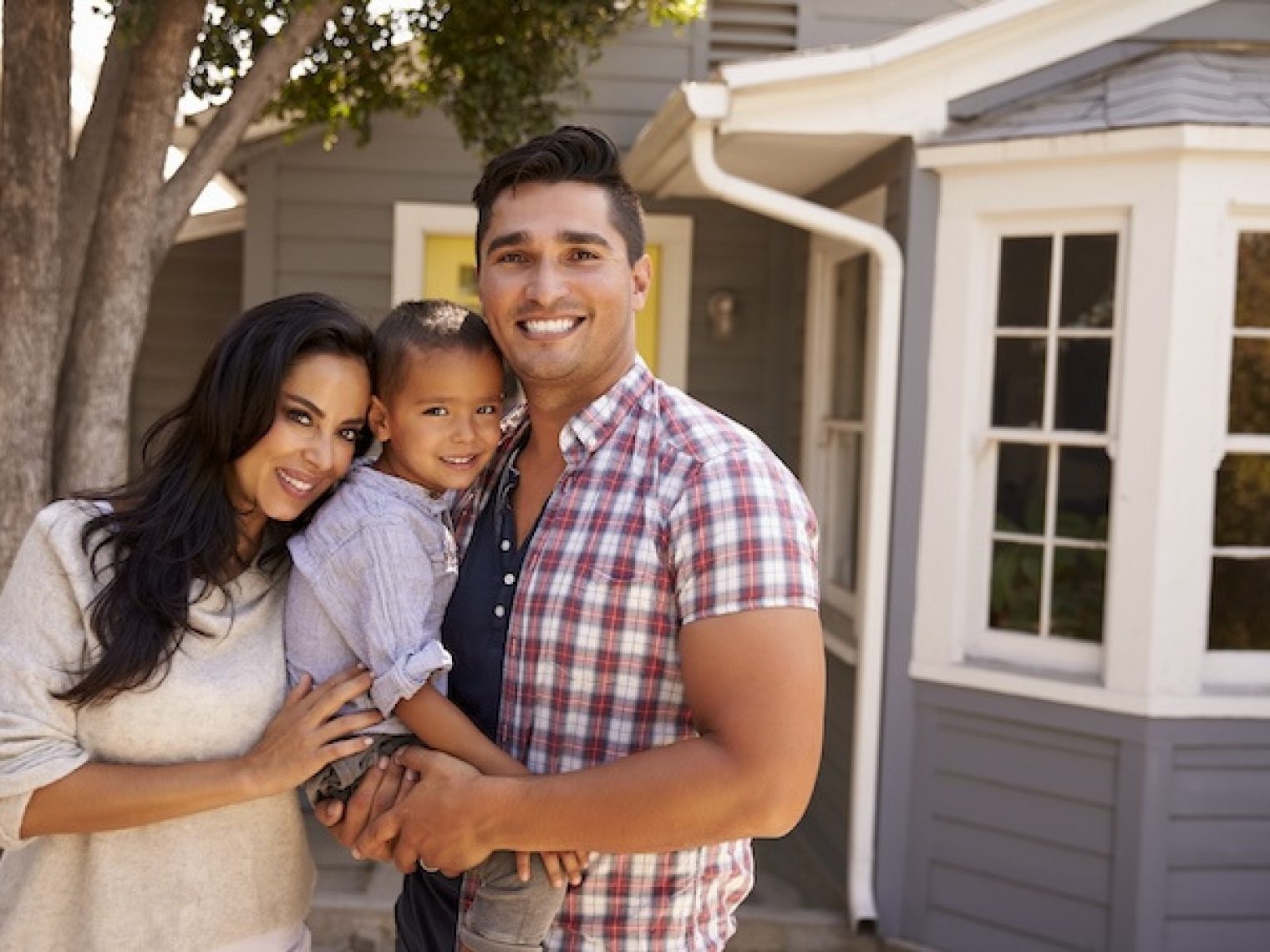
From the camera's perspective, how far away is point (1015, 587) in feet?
14.9

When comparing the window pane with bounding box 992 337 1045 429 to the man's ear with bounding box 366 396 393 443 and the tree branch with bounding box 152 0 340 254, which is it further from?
the man's ear with bounding box 366 396 393 443

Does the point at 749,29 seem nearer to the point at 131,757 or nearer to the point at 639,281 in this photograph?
the point at 639,281

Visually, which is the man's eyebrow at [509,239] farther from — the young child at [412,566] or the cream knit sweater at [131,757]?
the cream knit sweater at [131,757]

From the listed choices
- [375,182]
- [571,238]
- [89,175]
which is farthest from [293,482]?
[375,182]

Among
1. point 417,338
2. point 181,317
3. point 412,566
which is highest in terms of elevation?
point 181,317

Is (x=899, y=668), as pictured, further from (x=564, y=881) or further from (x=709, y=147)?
(x=564, y=881)

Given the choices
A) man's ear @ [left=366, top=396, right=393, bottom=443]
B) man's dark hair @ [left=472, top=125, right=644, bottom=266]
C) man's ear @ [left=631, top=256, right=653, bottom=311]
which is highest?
man's dark hair @ [left=472, top=125, right=644, bottom=266]

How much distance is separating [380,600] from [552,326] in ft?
1.58

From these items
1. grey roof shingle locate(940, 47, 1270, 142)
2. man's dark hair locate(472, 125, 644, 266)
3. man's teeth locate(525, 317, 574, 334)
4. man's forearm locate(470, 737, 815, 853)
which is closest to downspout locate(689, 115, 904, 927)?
grey roof shingle locate(940, 47, 1270, 142)

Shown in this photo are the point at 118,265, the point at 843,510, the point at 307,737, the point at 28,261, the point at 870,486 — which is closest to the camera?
the point at 307,737

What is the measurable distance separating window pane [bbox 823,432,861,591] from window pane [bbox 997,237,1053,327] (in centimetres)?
125

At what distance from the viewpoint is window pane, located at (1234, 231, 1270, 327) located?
421 centimetres

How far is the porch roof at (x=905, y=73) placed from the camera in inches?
170

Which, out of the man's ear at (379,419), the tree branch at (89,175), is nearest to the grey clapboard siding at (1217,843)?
the man's ear at (379,419)
